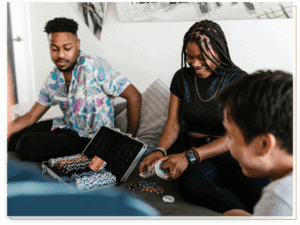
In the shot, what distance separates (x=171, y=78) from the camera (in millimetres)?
1010

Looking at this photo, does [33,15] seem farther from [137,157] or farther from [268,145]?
[268,145]

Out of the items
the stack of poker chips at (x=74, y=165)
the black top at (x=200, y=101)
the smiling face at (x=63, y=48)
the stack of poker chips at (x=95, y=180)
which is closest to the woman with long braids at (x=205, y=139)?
the black top at (x=200, y=101)

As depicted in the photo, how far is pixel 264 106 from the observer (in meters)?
0.56

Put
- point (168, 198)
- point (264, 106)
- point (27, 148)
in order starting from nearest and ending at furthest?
point (264, 106)
point (168, 198)
point (27, 148)

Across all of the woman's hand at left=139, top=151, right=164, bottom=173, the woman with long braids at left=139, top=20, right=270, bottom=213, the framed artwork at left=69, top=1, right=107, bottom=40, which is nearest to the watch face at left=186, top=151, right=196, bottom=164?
the woman with long braids at left=139, top=20, right=270, bottom=213

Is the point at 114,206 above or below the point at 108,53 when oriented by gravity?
below

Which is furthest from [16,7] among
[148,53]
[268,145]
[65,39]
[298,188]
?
[298,188]

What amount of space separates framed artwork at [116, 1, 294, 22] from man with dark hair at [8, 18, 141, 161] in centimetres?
23

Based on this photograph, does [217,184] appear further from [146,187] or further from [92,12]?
[92,12]

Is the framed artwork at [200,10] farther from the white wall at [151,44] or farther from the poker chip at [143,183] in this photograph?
the poker chip at [143,183]

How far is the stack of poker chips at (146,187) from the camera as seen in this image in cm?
88

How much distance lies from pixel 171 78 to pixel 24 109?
0.56 m

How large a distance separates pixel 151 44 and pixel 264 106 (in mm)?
497

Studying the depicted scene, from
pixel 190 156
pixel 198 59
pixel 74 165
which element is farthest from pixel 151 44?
pixel 74 165
